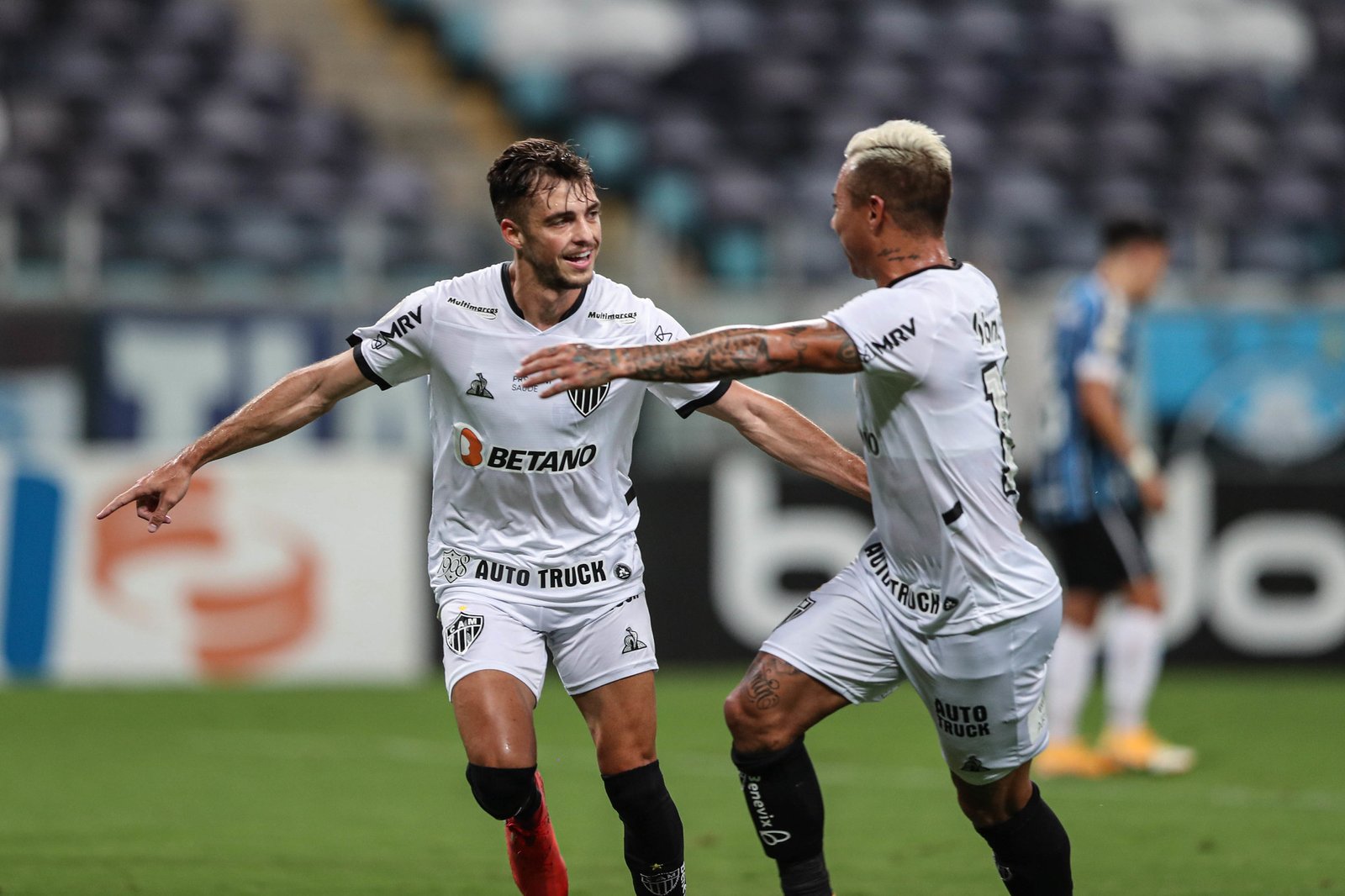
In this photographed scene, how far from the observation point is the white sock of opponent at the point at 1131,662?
885 cm

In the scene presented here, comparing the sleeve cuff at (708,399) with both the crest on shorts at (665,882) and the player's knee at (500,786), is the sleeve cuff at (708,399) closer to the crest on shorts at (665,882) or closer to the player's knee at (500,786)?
the player's knee at (500,786)

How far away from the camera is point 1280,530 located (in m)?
12.1

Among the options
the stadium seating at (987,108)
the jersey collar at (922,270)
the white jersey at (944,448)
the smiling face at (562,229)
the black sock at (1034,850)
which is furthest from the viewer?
the stadium seating at (987,108)

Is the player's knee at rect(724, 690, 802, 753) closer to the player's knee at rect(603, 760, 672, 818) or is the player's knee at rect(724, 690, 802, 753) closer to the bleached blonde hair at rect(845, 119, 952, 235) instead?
the player's knee at rect(603, 760, 672, 818)

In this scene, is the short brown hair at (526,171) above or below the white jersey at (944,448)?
above

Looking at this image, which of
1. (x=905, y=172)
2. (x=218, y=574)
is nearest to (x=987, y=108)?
(x=218, y=574)

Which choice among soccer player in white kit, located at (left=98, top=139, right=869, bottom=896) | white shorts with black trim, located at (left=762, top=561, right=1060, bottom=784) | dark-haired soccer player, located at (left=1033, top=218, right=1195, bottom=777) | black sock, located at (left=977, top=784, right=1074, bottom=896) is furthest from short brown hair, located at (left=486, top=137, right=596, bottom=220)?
dark-haired soccer player, located at (left=1033, top=218, right=1195, bottom=777)

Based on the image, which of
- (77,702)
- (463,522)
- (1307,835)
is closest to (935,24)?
(77,702)

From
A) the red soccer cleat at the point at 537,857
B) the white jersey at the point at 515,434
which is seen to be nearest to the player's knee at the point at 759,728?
the white jersey at the point at 515,434

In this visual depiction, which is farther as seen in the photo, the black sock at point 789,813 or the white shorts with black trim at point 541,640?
the white shorts with black trim at point 541,640

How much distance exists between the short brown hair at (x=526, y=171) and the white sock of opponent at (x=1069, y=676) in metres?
4.44

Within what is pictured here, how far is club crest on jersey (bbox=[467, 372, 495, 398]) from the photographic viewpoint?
203 inches

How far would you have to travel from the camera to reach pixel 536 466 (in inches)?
204

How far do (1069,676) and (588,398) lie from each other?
427cm
